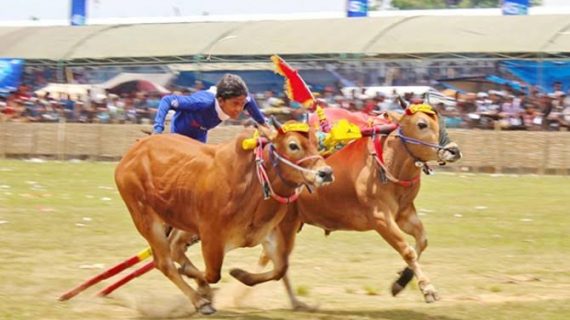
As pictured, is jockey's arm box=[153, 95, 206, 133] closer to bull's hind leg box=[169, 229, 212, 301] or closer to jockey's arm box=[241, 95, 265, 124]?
jockey's arm box=[241, 95, 265, 124]

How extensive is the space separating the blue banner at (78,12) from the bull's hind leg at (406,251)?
4155 cm

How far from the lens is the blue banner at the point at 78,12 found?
170ft

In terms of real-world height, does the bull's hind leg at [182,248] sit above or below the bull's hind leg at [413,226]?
below

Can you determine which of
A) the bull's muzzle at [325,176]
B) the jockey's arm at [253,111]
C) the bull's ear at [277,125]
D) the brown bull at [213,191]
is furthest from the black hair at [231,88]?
the bull's muzzle at [325,176]

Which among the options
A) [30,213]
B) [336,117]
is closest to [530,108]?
[30,213]

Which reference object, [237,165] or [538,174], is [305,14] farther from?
[237,165]

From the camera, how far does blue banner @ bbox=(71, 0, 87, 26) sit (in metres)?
51.8

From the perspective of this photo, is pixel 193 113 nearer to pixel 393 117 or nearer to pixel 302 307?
pixel 393 117

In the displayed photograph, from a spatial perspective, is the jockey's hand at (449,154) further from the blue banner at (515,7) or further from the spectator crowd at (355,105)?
the blue banner at (515,7)

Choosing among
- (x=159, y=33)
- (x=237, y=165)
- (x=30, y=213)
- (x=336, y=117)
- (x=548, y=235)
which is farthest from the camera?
(x=159, y=33)

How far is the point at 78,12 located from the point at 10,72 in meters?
8.03

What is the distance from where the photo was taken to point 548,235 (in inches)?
703

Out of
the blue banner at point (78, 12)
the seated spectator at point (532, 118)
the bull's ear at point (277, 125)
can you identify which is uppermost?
the bull's ear at point (277, 125)

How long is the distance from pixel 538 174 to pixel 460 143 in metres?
2.17
